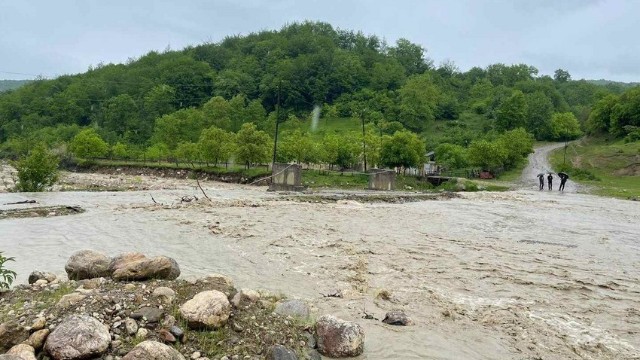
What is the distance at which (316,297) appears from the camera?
11055 mm

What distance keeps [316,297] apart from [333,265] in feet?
12.2

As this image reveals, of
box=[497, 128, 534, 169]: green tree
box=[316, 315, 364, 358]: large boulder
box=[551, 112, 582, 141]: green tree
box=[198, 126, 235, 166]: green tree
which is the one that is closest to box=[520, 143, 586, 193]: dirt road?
box=[497, 128, 534, 169]: green tree

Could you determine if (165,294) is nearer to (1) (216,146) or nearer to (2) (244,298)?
(2) (244,298)

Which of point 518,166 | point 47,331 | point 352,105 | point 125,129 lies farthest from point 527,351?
point 125,129

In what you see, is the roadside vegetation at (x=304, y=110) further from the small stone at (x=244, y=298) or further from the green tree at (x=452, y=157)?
the small stone at (x=244, y=298)

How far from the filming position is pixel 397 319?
938cm

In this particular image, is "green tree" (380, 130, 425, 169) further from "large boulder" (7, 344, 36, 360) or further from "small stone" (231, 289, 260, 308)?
"large boulder" (7, 344, 36, 360)

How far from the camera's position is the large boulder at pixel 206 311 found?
7277 mm

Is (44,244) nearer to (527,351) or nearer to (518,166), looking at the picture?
(527,351)

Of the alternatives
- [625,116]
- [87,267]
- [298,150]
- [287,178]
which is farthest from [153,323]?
[625,116]

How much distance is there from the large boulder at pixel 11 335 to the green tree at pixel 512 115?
392 ft

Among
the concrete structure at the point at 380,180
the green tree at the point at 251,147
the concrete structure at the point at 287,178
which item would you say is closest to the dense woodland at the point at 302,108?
the green tree at the point at 251,147

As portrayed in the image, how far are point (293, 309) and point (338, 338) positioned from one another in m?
1.28

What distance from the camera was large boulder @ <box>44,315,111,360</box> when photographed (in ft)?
20.4
